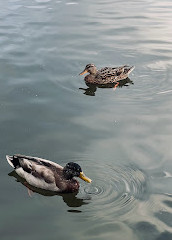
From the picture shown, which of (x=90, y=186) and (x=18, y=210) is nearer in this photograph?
(x=18, y=210)

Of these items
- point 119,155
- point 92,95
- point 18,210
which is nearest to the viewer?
point 18,210

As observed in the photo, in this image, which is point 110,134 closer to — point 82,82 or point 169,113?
point 169,113

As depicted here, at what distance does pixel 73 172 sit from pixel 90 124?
2.53 metres


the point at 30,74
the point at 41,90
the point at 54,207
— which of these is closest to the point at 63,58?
the point at 30,74

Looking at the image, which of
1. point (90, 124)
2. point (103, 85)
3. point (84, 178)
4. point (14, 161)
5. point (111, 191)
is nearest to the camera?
point (111, 191)

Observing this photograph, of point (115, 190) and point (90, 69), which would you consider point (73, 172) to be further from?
point (90, 69)

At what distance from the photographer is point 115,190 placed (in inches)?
347

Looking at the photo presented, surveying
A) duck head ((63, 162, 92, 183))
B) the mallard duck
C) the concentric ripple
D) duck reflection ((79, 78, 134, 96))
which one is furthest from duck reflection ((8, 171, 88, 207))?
the mallard duck

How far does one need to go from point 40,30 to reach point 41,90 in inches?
260

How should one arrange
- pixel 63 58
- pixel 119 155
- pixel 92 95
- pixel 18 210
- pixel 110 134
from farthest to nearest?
pixel 63 58 < pixel 92 95 < pixel 110 134 < pixel 119 155 < pixel 18 210

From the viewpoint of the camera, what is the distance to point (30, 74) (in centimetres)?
1468

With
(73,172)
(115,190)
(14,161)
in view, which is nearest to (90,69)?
(14,161)

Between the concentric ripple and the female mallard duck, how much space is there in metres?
0.32

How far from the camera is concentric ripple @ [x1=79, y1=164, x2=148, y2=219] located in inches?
330
